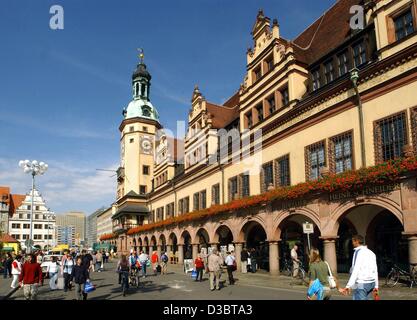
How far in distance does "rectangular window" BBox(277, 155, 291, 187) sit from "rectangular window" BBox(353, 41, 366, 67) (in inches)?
261

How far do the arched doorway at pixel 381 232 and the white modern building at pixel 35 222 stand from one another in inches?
3821

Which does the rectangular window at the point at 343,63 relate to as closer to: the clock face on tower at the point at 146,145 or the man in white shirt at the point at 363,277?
the man in white shirt at the point at 363,277

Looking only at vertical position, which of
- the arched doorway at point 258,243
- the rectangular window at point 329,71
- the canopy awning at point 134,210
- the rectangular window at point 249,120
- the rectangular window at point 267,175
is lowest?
the arched doorway at point 258,243

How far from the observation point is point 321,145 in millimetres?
21250

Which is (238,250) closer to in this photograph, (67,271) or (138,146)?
(67,271)

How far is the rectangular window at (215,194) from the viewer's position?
108 feet

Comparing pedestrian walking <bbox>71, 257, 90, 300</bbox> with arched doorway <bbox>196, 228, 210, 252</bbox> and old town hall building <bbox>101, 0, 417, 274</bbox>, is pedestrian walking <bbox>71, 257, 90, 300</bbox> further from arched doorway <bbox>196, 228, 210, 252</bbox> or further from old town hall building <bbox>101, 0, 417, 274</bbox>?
arched doorway <bbox>196, 228, 210, 252</bbox>

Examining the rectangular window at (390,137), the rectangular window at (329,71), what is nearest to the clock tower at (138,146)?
the rectangular window at (329,71)

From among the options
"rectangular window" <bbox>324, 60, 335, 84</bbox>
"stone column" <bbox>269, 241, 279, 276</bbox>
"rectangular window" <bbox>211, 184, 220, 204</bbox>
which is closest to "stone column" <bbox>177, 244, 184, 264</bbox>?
"rectangular window" <bbox>211, 184, 220, 204</bbox>

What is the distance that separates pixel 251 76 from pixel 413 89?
1443 cm

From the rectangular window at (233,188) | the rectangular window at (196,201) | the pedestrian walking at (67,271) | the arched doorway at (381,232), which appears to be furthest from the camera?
the rectangular window at (196,201)

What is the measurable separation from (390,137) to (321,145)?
171 inches

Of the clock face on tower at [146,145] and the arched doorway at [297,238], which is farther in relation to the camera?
the clock face on tower at [146,145]

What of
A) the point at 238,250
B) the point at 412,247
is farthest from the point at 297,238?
the point at 412,247
